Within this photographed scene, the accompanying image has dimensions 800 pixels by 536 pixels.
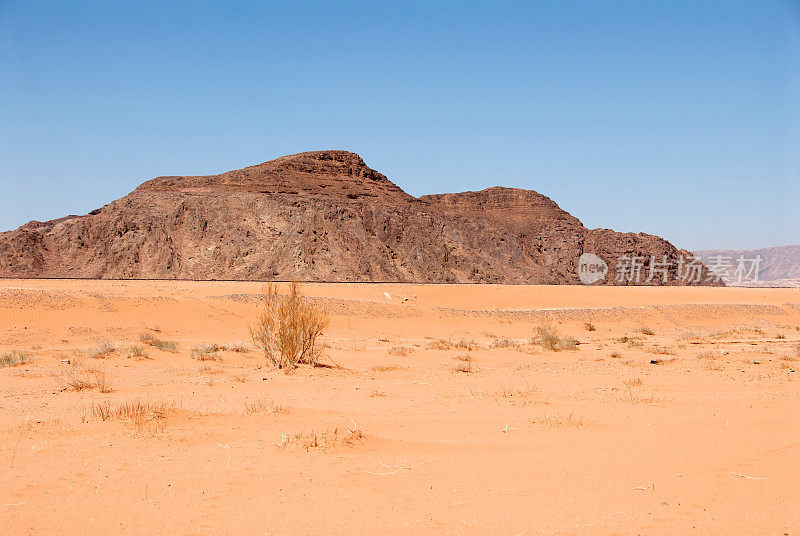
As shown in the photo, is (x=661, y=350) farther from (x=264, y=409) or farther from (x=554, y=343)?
(x=264, y=409)

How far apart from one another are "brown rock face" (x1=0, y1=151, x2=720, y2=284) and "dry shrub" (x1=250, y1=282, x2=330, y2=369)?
46772mm

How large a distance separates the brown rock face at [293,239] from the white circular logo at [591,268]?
92 centimetres

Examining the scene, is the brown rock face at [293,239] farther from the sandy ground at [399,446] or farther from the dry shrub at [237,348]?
the sandy ground at [399,446]

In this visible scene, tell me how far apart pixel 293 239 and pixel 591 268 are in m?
43.2

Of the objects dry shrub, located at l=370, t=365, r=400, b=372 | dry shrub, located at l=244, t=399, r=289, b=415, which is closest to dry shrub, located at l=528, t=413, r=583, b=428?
dry shrub, located at l=244, t=399, r=289, b=415

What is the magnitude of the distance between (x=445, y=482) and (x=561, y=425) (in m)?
2.84

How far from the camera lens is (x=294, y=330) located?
1412cm

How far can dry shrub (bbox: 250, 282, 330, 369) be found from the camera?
1403 cm

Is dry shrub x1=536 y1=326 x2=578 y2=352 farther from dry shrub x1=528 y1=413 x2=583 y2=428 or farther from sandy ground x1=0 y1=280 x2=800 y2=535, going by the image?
dry shrub x1=528 y1=413 x2=583 y2=428

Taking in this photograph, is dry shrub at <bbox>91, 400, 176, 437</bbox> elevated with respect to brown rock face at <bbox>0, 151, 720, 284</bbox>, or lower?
lower

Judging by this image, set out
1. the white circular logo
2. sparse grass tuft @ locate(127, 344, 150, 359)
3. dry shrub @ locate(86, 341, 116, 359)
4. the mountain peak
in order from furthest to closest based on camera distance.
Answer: the white circular logo, the mountain peak, sparse grass tuft @ locate(127, 344, 150, 359), dry shrub @ locate(86, 341, 116, 359)

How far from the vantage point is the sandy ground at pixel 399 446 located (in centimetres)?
457

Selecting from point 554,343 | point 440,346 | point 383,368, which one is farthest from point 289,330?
point 554,343

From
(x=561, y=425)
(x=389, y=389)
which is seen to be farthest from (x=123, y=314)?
(x=561, y=425)
